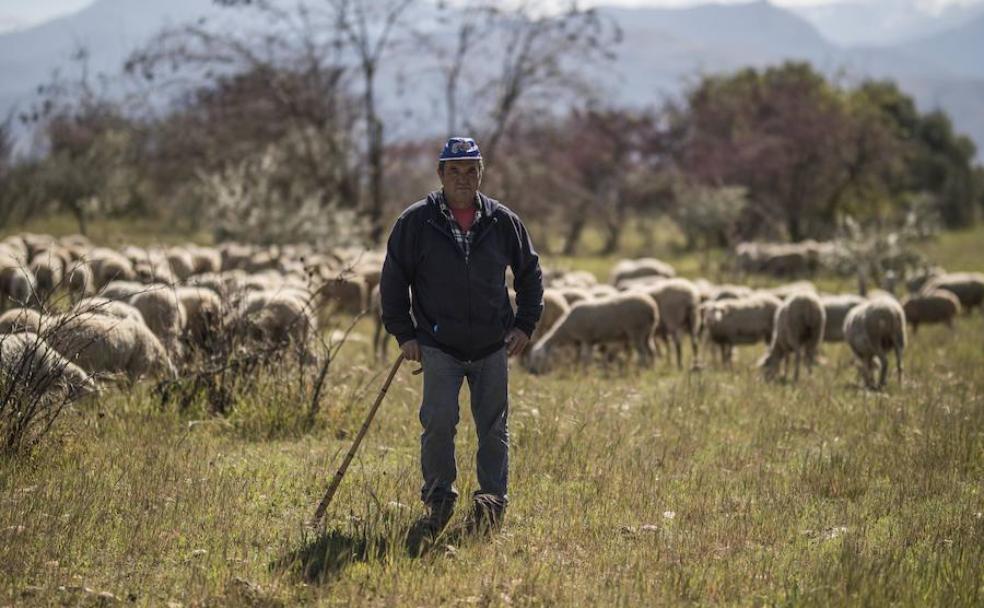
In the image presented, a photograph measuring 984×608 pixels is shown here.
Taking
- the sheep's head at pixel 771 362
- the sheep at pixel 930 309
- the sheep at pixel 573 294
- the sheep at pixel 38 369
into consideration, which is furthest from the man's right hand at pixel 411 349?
the sheep at pixel 930 309

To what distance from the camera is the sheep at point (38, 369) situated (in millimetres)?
6762

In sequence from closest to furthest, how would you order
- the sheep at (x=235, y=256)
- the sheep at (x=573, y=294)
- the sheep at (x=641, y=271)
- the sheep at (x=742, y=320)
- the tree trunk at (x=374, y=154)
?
the sheep at (x=742, y=320)
the sheep at (x=573, y=294)
the sheep at (x=641, y=271)
the sheep at (x=235, y=256)
the tree trunk at (x=374, y=154)

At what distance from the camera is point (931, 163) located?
61.6 metres

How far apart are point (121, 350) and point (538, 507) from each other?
4.54 m

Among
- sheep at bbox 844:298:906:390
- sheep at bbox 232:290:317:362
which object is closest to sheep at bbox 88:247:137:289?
sheep at bbox 232:290:317:362

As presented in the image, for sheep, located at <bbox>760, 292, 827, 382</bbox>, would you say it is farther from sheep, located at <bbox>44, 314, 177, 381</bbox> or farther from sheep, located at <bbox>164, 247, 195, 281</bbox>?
sheep, located at <bbox>164, 247, 195, 281</bbox>

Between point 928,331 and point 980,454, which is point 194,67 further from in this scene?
point 980,454

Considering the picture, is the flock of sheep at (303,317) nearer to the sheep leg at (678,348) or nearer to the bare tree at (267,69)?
the sheep leg at (678,348)

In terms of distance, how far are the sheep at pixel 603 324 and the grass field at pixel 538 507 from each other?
384 centimetres

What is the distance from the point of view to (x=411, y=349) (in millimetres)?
5816

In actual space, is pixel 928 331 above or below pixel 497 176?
below

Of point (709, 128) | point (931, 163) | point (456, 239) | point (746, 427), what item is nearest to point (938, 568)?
point (456, 239)

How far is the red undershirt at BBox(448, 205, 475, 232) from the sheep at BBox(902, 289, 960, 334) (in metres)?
14.5

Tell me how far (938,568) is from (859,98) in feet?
167
